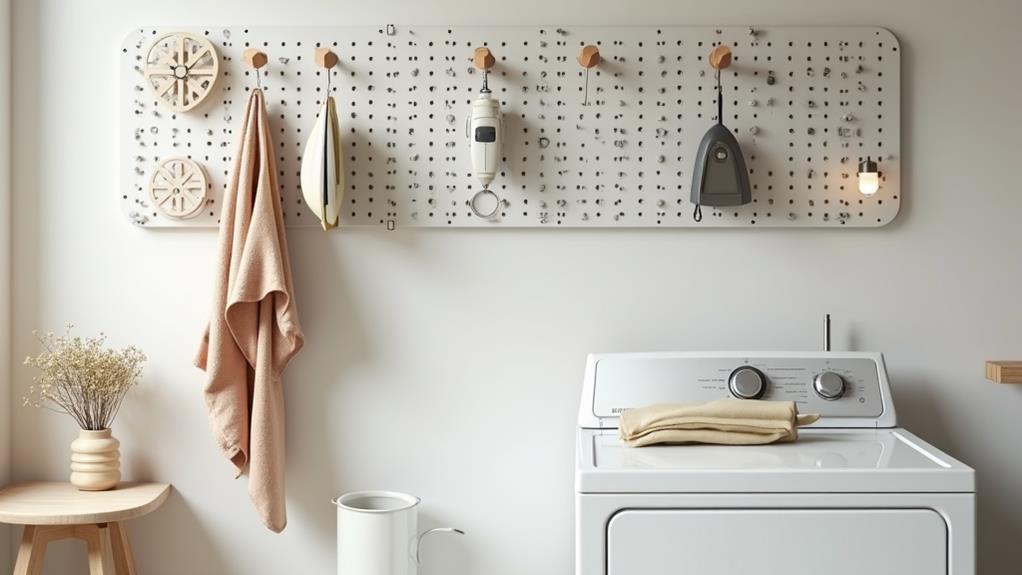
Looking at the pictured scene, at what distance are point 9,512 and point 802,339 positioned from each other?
1.84m

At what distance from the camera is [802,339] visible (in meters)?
2.27

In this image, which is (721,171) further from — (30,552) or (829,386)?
(30,552)

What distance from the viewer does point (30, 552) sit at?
6.72ft

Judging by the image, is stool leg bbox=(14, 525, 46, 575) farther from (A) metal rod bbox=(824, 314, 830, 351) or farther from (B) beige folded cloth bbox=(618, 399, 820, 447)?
(A) metal rod bbox=(824, 314, 830, 351)

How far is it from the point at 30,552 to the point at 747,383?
1.62 metres

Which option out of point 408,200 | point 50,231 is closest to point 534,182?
point 408,200

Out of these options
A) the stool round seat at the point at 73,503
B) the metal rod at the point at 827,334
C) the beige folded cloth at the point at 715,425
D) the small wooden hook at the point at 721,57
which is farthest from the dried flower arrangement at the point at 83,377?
the metal rod at the point at 827,334

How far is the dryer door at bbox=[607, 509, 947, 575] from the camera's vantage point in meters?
1.61

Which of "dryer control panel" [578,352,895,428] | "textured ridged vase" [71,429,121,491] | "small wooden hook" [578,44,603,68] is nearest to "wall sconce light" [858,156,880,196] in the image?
"dryer control panel" [578,352,895,428]

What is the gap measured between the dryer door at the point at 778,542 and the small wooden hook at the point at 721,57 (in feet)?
3.48

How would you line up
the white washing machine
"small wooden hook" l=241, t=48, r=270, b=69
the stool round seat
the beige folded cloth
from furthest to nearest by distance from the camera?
"small wooden hook" l=241, t=48, r=270, b=69 < the stool round seat < the beige folded cloth < the white washing machine

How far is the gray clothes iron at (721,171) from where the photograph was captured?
214 cm

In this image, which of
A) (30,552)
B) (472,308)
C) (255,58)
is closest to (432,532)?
(472,308)

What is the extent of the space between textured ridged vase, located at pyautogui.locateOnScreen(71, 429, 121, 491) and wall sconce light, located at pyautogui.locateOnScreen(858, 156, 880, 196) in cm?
185
